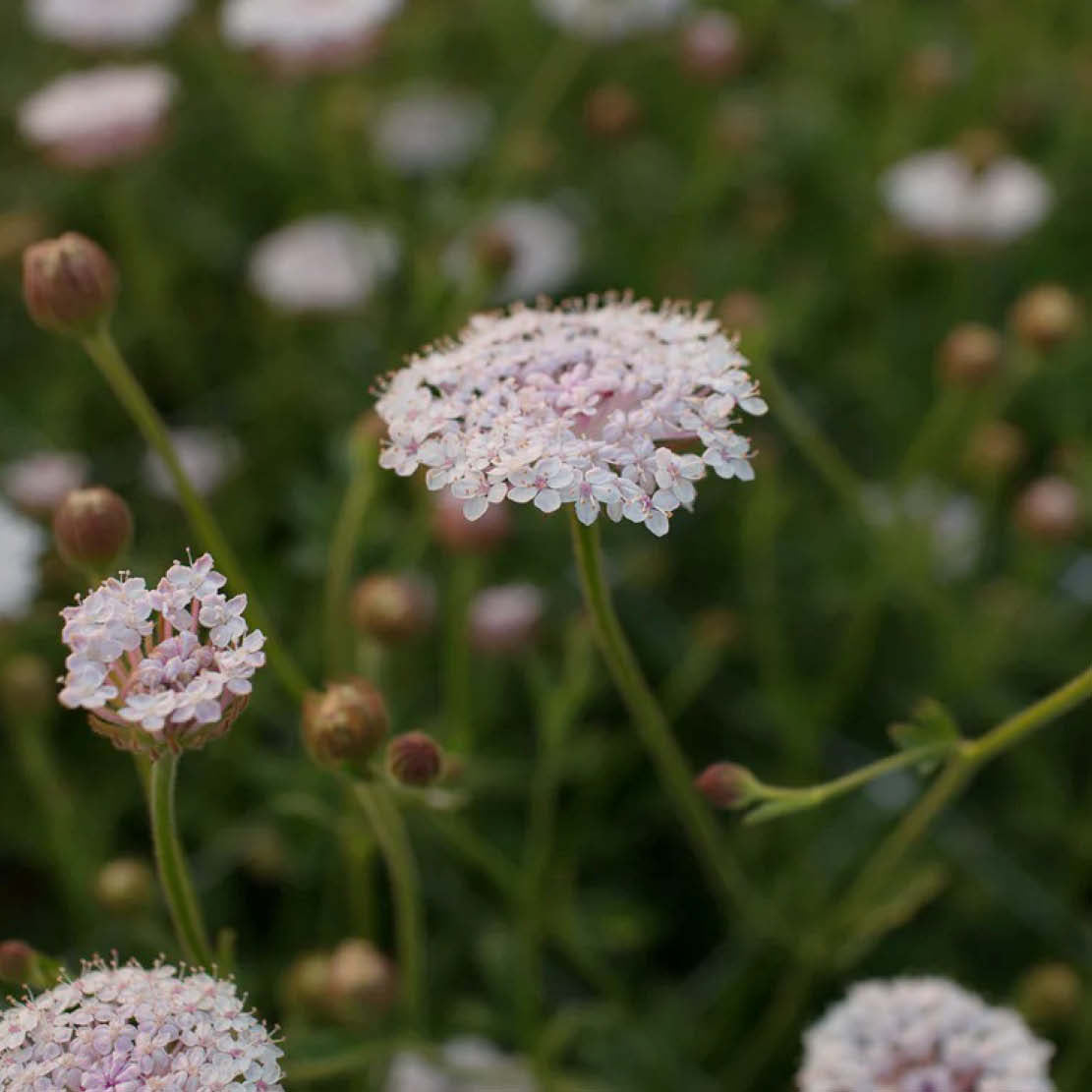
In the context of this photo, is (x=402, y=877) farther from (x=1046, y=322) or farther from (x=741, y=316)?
(x=1046, y=322)

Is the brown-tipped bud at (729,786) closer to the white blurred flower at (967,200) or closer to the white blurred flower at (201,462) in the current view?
the white blurred flower at (201,462)

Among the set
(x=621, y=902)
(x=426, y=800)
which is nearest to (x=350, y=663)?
(x=621, y=902)

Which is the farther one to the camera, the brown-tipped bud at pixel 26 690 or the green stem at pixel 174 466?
the brown-tipped bud at pixel 26 690

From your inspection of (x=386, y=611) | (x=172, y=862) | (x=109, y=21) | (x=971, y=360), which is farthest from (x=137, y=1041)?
(x=109, y=21)

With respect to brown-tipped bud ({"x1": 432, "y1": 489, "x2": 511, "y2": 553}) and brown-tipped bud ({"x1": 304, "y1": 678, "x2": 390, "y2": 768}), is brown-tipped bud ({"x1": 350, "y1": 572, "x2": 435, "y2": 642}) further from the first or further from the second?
brown-tipped bud ({"x1": 304, "y1": 678, "x2": 390, "y2": 768})

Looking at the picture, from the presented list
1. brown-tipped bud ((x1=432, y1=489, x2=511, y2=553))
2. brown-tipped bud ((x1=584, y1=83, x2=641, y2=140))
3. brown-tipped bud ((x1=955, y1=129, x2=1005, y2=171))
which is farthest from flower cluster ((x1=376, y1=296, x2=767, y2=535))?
brown-tipped bud ((x1=584, y1=83, x2=641, y2=140))

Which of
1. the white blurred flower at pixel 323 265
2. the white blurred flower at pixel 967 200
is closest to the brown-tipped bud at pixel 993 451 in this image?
the white blurred flower at pixel 967 200

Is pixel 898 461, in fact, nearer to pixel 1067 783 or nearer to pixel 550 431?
pixel 1067 783
